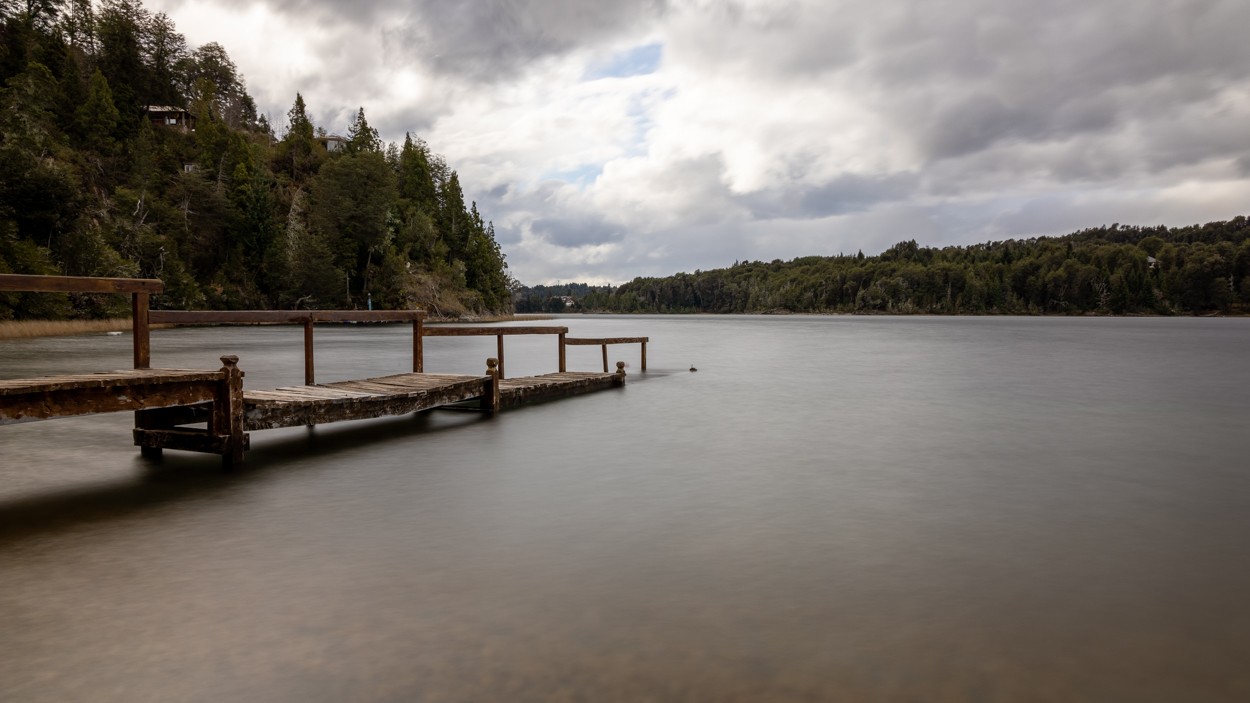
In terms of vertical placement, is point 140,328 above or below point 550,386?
above

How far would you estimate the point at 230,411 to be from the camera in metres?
8.48

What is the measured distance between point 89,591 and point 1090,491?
1053 cm

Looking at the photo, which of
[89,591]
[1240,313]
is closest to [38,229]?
[89,591]

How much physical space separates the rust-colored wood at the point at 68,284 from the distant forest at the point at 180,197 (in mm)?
46873

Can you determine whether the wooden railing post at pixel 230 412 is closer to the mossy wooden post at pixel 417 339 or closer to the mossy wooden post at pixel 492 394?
the mossy wooden post at pixel 417 339

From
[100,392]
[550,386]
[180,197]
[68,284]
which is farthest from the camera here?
[180,197]

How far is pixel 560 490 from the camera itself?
866 cm

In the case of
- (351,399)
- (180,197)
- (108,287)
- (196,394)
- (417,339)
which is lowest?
(351,399)

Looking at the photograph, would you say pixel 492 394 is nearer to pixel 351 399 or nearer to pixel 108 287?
pixel 351 399

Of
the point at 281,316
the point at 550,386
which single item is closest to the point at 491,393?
the point at 550,386

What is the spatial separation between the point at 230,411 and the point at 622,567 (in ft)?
18.6

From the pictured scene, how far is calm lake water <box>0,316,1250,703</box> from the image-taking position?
151 inches

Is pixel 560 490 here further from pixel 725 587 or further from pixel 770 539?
pixel 725 587

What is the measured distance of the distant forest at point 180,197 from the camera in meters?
53.2
